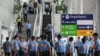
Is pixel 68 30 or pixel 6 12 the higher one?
pixel 6 12

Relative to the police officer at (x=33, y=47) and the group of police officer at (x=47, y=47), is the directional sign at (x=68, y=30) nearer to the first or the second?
the group of police officer at (x=47, y=47)

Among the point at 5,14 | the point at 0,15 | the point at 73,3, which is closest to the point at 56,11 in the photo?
the point at 5,14

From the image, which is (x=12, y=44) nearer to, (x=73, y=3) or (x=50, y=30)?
(x=50, y=30)

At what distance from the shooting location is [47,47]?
18.5 meters

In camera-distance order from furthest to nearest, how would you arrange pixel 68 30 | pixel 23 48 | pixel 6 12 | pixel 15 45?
pixel 6 12 → pixel 68 30 → pixel 23 48 → pixel 15 45

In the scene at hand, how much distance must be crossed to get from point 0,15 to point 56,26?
7.06 m

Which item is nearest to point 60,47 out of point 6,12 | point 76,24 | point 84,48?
point 84,48

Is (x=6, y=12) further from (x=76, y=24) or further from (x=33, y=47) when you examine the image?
(x=33, y=47)

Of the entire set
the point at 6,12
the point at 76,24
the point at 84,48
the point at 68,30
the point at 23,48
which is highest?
the point at 6,12

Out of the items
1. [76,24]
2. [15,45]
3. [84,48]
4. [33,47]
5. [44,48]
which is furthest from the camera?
[76,24]

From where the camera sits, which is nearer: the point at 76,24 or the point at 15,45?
the point at 15,45

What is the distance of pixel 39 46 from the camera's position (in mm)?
18859

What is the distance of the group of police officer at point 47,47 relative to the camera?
18.7m

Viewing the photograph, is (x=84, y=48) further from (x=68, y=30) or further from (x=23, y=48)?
(x=23, y=48)
